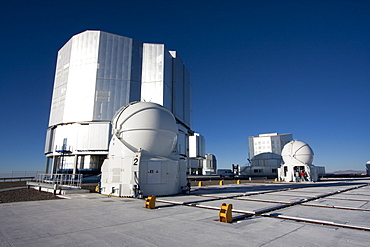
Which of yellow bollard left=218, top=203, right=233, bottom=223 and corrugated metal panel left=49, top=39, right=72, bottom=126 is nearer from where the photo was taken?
yellow bollard left=218, top=203, right=233, bottom=223

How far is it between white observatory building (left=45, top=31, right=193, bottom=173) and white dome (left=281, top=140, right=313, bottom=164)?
21398 millimetres

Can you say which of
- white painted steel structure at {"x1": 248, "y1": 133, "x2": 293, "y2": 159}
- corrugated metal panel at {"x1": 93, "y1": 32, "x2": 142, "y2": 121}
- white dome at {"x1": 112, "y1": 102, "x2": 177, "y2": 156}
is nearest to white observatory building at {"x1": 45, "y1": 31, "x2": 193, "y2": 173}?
corrugated metal panel at {"x1": 93, "y1": 32, "x2": 142, "y2": 121}

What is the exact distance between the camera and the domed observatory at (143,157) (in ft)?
44.3

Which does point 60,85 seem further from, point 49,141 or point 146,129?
point 146,129

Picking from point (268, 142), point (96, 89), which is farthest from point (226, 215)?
point (268, 142)

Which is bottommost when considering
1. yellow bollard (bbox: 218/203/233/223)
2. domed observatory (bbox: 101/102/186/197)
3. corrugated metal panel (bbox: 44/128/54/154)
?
yellow bollard (bbox: 218/203/233/223)

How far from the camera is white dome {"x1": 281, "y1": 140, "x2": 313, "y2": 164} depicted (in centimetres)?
3488

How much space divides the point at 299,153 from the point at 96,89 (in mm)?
38013

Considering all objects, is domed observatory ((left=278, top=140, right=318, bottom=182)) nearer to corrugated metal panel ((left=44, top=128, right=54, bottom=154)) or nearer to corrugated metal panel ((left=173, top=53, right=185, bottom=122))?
corrugated metal panel ((left=173, top=53, right=185, bottom=122))

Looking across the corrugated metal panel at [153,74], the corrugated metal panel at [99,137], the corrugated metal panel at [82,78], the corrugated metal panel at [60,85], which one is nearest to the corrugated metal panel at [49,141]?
the corrugated metal panel at [60,85]

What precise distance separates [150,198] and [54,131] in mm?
45270

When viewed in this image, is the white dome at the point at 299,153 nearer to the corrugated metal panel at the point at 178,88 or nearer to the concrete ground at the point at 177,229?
the corrugated metal panel at the point at 178,88

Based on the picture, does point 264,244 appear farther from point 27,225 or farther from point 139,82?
point 139,82

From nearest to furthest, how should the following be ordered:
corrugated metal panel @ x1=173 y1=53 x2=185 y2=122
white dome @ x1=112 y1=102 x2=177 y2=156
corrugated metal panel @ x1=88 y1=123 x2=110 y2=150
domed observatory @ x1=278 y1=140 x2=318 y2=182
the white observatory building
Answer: white dome @ x1=112 y1=102 x2=177 y2=156, domed observatory @ x1=278 y1=140 x2=318 y2=182, corrugated metal panel @ x1=88 y1=123 x2=110 y2=150, the white observatory building, corrugated metal panel @ x1=173 y1=53 x2=185 y2=122
